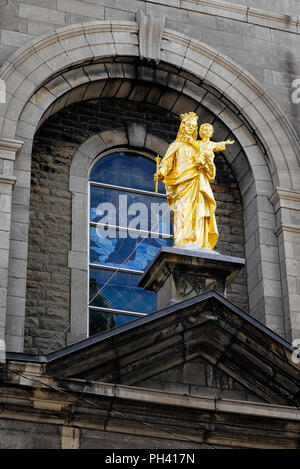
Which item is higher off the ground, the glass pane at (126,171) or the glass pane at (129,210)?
the glass pane at (126,171)

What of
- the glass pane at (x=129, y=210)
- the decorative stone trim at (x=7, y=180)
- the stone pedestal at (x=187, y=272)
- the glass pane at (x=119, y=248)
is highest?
the glass pane at (x=129, y=210)

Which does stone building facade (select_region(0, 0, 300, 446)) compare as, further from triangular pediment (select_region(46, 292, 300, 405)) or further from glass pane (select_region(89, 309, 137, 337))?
Result: triangular pediment (select_region(46, 292, 300, 405))

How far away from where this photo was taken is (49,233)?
16.3 m

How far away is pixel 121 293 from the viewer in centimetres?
1655

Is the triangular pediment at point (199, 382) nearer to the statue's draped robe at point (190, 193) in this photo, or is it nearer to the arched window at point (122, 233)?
the statue's draped robe at point (190, 193)

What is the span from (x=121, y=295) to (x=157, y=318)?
2.50 metres

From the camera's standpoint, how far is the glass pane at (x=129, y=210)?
17.2 meters

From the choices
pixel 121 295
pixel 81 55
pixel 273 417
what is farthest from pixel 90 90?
pixel 273 417

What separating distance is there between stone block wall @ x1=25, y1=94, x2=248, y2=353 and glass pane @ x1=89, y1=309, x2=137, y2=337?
519 mm

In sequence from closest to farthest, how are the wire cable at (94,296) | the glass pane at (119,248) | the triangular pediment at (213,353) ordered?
the triangular pediment at (213,353) → the wire cable at (94,296) → the glass pane at (119,248)

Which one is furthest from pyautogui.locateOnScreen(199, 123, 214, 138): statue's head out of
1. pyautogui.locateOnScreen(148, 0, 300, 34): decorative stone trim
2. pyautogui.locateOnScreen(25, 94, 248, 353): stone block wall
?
pyautogui.locateOnScreen(148, 0, 300, 34): decorative stone trim

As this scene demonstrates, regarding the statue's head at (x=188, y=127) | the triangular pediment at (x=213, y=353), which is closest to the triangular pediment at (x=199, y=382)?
the triangular pediment at (x=213, y=353)

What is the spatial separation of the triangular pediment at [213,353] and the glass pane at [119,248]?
264 cm

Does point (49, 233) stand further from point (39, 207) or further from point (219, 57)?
point (219, 57)
